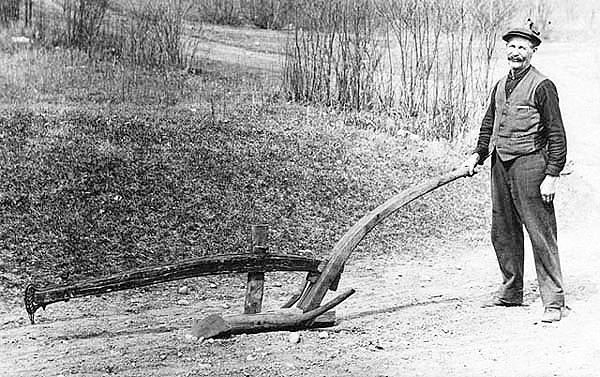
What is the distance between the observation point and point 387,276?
7938mm

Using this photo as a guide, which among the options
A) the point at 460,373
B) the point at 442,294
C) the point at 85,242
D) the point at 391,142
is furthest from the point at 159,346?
the point at 391,142

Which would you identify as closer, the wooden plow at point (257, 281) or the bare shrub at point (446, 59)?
the wooden plow at point (257, 281)

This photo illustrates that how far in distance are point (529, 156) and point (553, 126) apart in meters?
0.27

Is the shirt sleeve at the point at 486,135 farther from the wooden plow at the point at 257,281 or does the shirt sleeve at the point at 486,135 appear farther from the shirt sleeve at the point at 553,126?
the shirt sleeve at the point at 553,126

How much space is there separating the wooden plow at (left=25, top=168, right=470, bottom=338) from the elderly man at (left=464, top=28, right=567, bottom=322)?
35 cm

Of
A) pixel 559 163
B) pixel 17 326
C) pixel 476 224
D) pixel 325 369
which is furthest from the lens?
pixel 476 224

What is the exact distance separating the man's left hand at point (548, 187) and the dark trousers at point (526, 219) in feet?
0.20

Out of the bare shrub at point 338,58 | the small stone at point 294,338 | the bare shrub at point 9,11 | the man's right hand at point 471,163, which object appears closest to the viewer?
the small stone at point 294,338

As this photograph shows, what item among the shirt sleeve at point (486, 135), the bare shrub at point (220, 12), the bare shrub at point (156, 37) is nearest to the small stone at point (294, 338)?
the shirt sleeve at point (486, 135)

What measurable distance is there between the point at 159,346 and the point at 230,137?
6.47m

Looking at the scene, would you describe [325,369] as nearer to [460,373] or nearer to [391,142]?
[460,373]

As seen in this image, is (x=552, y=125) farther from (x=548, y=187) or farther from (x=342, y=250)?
(x=342, y=250)

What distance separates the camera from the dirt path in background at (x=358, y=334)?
4910 millimetres

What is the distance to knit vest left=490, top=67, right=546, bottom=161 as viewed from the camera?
5672mm
